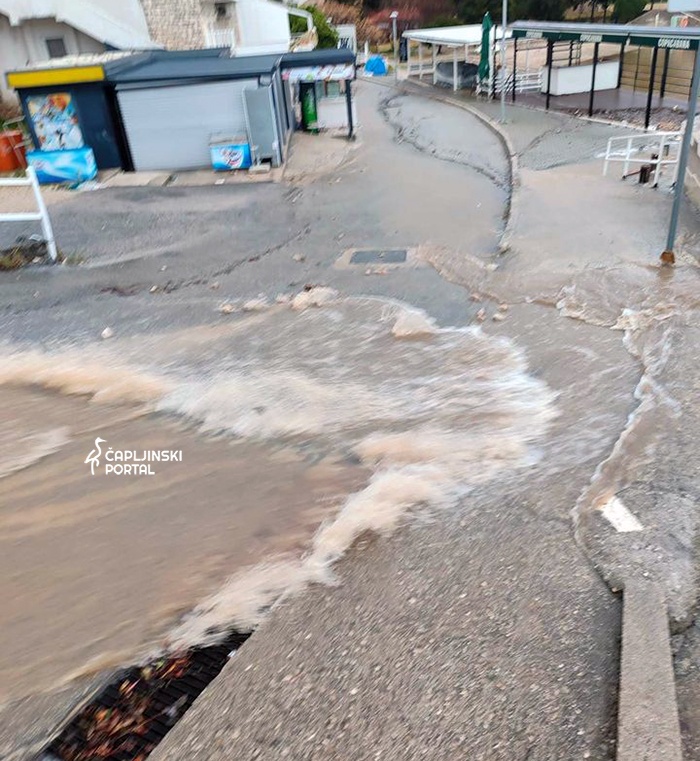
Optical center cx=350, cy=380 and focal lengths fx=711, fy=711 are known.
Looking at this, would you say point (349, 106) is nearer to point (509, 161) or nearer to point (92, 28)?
point (509, 161)

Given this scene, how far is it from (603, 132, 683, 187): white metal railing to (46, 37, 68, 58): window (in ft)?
64.9

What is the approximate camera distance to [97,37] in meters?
24.6

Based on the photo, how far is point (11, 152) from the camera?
18281 mm

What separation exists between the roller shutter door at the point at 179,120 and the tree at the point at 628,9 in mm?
35464

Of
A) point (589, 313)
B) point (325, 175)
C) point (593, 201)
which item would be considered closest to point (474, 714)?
point (589, 313)

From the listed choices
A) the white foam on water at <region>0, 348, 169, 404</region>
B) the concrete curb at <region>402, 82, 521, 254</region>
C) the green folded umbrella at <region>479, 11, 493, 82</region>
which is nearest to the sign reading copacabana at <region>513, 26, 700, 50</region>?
the concrete curb at <region>402, 82, 521, 254</region>

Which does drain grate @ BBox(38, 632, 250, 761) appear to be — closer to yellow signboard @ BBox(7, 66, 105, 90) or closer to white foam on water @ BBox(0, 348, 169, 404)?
white foam on water @ BBox(0, 348, 169, 404)

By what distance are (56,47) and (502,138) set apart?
1700cm

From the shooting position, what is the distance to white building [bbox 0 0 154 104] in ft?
79.4

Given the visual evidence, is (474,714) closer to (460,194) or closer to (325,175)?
(460,194)

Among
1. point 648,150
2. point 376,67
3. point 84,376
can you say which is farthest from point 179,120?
point 376,67

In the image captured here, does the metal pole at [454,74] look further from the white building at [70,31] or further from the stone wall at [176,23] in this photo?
the white building at [70,31]

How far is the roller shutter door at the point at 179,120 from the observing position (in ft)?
57.1

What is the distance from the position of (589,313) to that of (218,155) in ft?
38.1
